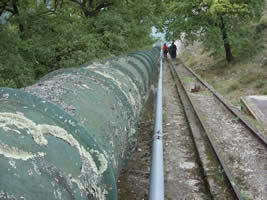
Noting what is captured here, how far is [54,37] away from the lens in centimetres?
1271

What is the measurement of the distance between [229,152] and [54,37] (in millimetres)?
10170

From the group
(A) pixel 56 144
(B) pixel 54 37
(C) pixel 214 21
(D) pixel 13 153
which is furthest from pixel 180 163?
(C) pixel 214 21

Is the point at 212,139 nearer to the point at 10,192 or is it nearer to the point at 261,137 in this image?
the point at 261,137

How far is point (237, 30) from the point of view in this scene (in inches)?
733

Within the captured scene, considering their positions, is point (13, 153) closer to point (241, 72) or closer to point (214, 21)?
point (241, 72)

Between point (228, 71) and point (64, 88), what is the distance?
17.1 metres

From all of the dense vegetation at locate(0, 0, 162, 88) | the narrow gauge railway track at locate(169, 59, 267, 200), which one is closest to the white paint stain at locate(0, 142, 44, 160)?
the narrow gauge railway track at locate(169, 59, 267, 200)

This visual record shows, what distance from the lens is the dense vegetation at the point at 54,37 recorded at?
10625 mm

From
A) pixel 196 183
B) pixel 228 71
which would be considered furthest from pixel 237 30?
pixel 196 183

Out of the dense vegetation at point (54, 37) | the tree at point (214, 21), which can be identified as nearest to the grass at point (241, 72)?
the tree at point (214, 21)

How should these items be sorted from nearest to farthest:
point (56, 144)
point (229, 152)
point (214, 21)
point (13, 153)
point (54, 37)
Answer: point (13, 153), point (56, 144), point (229, 152), point (54, 37), point (214, 21)

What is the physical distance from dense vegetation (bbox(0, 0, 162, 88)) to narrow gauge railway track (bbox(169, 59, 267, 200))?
608 cm

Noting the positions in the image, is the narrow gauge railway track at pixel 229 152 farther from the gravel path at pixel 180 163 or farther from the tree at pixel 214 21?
the tree at pixel 214 21

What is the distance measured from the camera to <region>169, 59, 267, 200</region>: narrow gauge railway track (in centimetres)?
482
